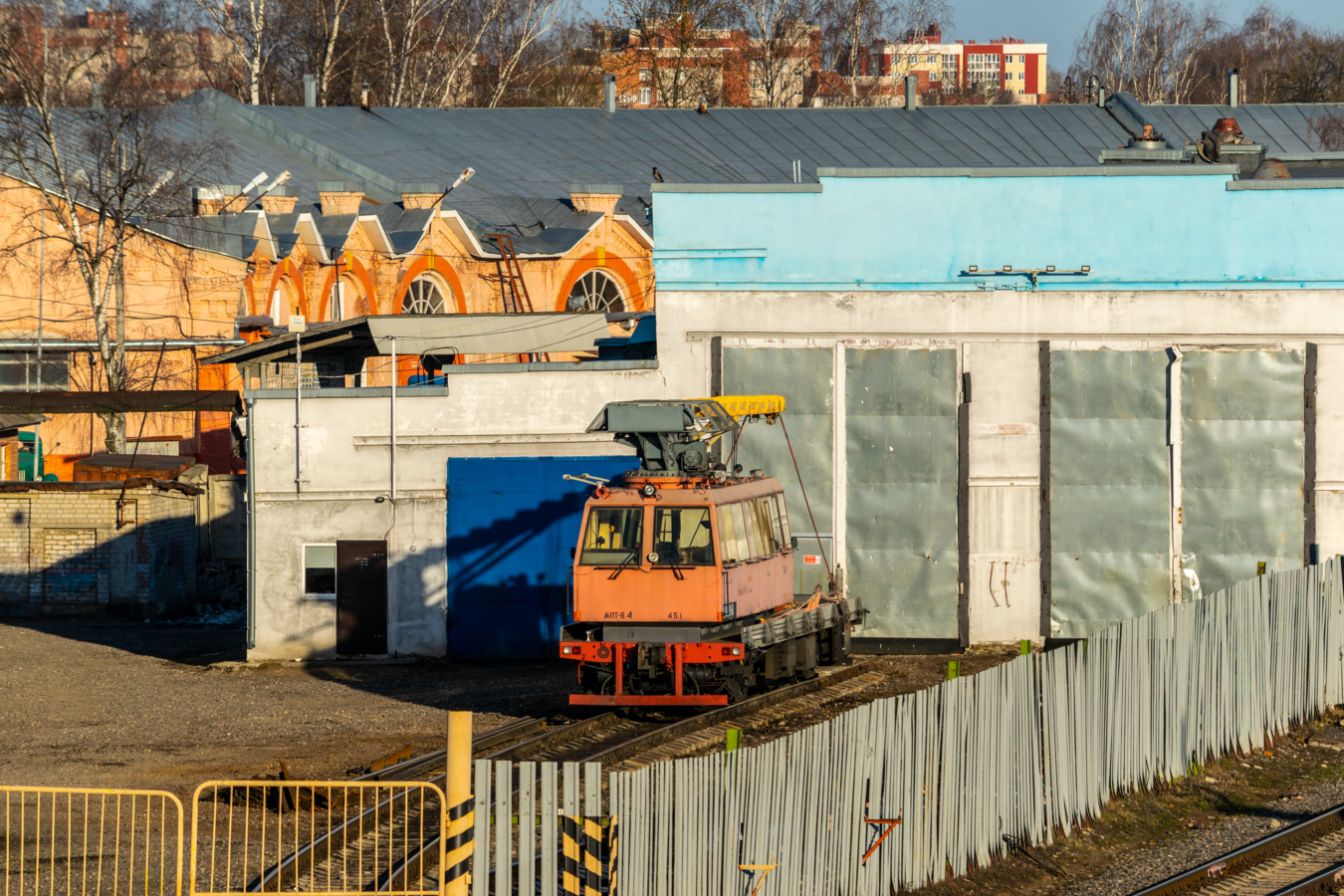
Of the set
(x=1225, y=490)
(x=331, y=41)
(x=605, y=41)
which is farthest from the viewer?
(x=605, y=41)

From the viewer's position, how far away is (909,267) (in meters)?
24.8

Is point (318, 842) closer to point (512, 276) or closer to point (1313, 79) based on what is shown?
point (512, 276)

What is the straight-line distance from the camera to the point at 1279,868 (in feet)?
45.3

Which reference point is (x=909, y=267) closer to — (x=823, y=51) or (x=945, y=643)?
(x=945, y=643)

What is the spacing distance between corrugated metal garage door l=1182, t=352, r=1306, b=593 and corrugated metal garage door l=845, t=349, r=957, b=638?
3.85 meters

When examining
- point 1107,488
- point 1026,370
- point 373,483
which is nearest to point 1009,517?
point 1107,488

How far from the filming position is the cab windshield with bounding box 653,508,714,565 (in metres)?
17.8

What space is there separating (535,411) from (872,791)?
13.6 metres

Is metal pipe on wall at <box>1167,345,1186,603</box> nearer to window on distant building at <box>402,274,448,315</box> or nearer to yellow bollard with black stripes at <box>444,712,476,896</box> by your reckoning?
yellow bollard with black stripes at <box>444,712,476,896</box>

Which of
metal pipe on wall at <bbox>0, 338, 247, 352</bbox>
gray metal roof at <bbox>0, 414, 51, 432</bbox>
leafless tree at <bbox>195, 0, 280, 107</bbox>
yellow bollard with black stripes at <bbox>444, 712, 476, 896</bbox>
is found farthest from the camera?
leafless tree at <bbox>195, 0, 280, 107</bbox>

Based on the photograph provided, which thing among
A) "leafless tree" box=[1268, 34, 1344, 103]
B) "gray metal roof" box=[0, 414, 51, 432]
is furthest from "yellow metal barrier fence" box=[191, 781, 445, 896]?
"leafless tree" box=[1268, 34, 1344, 103]

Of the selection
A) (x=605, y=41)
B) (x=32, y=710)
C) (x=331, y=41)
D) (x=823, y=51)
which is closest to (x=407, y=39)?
(x=331, y=41)

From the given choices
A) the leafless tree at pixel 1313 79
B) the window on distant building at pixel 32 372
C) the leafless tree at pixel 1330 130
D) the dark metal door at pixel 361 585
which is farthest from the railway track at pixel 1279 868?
the leafless tree at pixel 1313 79

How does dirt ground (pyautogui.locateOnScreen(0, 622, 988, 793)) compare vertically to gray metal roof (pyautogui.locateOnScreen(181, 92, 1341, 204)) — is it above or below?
below
